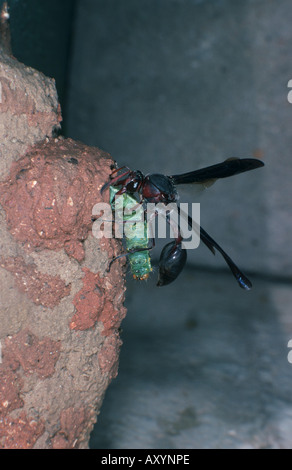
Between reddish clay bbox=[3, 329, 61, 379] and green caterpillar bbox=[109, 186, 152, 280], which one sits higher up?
green caterpillar bbox=[109, 186, 152, 280]

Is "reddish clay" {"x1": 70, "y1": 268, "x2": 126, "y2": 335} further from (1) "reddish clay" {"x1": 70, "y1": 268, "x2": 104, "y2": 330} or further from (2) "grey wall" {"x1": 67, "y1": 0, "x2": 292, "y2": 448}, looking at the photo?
(2) "grey wall" {"x1": 67, "y1": 0, "x2": 292, "y2": 448}

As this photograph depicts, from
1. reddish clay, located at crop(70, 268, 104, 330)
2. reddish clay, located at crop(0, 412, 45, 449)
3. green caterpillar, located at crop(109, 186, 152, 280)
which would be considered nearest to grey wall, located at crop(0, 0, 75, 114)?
green caterpillar, located at crop(109, 186, 152, 280)

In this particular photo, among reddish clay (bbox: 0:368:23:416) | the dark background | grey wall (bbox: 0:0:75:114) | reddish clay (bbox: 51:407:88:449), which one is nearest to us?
reddish clay (bbox: 0:368:23:416)

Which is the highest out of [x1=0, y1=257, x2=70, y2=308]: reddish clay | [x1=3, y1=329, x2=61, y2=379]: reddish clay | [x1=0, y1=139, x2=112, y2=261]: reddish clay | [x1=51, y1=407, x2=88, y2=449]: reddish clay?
[x1=0, y1=139, x2=112, y2=261]: reddish clay

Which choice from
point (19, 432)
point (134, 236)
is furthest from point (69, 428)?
point (134, 236)

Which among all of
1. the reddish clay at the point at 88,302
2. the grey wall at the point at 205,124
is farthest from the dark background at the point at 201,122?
the reddish clay at the point at 88,302

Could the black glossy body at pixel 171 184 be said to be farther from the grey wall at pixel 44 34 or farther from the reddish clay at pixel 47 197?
the grey wall at pixel 44 34
